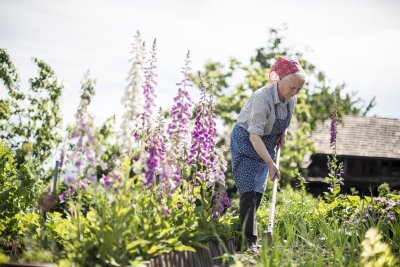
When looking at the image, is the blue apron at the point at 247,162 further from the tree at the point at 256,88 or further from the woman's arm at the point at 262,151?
the tree at the point at 256,88

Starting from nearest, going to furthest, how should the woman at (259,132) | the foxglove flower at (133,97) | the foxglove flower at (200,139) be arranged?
the foxglove flower at (133,97) < the foxglove flower at (200,139) < the woman at (259,132)

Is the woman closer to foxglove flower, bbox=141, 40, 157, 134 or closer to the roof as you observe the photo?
foxglove flower, bbox=141, 40, 157, 134

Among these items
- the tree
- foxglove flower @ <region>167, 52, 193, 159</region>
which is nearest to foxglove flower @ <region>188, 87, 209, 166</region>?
foxglove flower @ <region>167, 52, 193, 159</region>

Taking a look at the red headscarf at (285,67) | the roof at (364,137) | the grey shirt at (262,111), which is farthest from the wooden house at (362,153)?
the red headscarf at (285,67)

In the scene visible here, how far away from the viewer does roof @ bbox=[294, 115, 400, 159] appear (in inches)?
1009

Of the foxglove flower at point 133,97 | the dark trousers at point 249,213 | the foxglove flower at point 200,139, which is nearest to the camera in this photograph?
the foxglove flower at point 133,97

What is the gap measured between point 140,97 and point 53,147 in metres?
10.5

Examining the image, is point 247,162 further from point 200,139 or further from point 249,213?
point 200,139

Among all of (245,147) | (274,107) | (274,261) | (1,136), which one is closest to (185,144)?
(245,147)

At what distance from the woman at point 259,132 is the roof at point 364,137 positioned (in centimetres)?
2074

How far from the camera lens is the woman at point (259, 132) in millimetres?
4340

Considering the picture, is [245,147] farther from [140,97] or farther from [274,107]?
[140,97]

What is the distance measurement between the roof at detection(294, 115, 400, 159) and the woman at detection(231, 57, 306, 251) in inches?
817

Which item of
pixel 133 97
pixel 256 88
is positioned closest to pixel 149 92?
pixel 133 97
